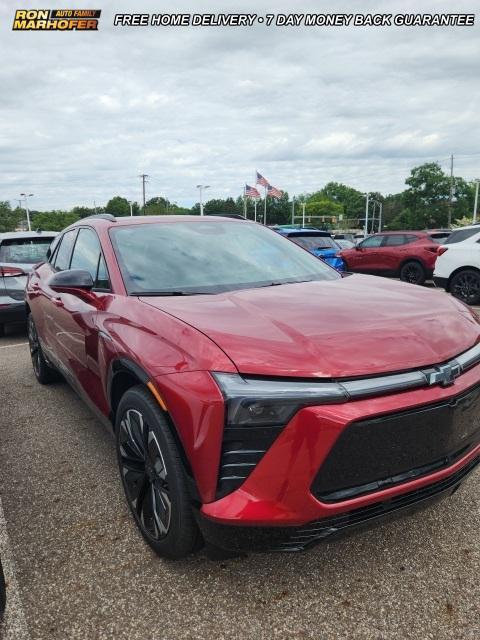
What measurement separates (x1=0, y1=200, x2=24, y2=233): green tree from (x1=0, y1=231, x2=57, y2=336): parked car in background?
84.0 m

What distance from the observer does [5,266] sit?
7.36 meters

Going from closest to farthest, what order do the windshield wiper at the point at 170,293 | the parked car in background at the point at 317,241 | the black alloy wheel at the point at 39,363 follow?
the windshield wiper at the point at 170,293 → the black alloy wheel at the point at 39,363 → the parked car in background at the point at 317,241

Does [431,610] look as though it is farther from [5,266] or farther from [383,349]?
[5,266]

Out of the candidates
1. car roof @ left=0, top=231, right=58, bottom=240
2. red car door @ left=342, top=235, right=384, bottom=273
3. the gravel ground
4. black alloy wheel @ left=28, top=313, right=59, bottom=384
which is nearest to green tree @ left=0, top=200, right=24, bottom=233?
red car door @ left=342, top=235, right=384, bottom=273

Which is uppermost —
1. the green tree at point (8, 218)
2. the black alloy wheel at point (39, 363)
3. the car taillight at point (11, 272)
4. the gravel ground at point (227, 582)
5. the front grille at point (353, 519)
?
the green tree at point (8, 218)

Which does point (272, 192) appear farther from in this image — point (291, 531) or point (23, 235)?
point (291, 531)

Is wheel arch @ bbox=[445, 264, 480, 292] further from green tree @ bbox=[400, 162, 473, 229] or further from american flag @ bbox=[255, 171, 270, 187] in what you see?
green tree @ bbox=[400, 162, 473, 229]

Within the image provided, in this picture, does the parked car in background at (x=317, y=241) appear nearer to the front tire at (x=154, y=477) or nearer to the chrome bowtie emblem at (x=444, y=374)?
the front tire at (x=154, y=477)

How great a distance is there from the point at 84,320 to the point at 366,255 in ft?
41.9

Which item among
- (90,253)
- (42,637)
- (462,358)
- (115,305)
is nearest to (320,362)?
(462,358)

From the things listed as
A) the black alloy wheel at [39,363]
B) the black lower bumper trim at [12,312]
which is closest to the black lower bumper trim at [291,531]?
the black alloy wheel at [39,363]

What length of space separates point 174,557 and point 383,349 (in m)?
1.22

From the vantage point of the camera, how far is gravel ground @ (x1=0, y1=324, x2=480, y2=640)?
6.20ft

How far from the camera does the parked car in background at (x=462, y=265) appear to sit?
9367mm
